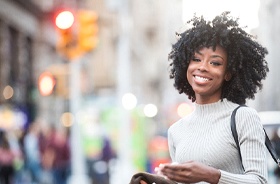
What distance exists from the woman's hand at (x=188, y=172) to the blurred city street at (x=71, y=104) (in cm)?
93

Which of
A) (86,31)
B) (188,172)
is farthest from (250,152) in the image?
(86,31)

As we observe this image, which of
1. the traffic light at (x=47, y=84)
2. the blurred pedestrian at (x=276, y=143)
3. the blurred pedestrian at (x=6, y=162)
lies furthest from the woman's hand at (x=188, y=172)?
the traffic light at (x=47, y=84)

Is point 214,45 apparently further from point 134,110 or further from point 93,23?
point 134,110

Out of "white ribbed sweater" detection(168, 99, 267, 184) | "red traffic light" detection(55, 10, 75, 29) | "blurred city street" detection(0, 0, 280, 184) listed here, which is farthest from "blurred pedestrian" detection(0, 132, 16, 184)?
"white ribbed sweater" detection(168, 99, 267, 184)

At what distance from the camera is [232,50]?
13.0ft

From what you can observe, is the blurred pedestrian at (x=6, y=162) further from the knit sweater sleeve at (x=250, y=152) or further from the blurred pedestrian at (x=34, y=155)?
the knit sweater sleeve at (x=250, y=152)

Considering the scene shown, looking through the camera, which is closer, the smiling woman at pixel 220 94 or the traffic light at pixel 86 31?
the smiling woman at pixel 220 94

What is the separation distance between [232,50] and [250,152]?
49 cm

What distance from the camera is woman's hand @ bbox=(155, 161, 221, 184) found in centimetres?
360

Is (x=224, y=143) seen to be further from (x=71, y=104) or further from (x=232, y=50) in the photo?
(x=71, y=104)

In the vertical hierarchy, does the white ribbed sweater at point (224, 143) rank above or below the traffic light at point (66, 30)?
below

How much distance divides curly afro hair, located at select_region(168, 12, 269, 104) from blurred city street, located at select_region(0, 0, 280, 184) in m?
0.22

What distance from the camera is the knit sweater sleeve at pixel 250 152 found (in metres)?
3.71

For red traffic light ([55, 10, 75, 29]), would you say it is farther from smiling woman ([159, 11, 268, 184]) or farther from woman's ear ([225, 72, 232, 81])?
woman's ear ([225, 72, 232, 81])
